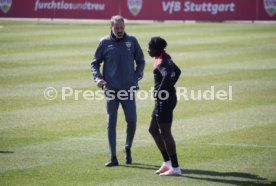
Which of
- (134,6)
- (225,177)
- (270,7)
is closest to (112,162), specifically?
(225,177)

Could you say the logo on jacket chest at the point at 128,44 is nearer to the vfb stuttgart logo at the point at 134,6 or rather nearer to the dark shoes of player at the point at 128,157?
the dark shoes of player at the point at 128,157

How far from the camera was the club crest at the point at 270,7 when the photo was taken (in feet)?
122

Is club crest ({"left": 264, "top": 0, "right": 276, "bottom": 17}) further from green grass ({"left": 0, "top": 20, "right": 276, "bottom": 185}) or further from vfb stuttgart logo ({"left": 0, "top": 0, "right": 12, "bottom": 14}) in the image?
vfb stuttgart logo ({"left": 0, "top": 0, "right": 12, "bottom": 14})

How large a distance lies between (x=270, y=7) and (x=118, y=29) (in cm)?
2759

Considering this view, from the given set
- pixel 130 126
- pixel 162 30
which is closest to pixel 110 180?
pixel 130 126

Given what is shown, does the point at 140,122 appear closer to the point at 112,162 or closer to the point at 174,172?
the point at 112,162

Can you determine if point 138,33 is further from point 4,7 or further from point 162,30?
point 4,7

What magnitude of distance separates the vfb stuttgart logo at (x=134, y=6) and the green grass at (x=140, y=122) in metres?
11.3

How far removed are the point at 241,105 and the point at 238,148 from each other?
4.35 m

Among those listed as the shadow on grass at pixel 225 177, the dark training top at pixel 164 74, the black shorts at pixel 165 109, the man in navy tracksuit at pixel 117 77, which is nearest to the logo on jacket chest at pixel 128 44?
the man in navy tracksuit at pixel 117 77

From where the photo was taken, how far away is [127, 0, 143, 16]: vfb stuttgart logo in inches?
1556

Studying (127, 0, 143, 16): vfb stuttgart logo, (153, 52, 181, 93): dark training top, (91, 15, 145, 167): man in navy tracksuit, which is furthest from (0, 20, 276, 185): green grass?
(127, 0, 143, 16): vfb stuttgart logo

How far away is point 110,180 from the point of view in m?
9.80

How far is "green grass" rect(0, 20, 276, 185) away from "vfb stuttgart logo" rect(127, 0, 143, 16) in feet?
37.1
